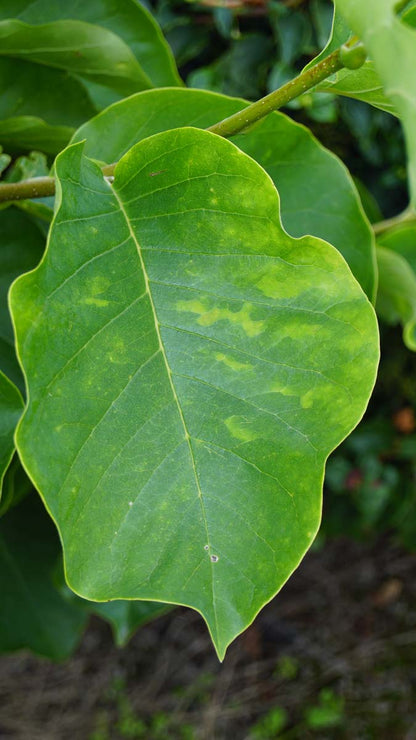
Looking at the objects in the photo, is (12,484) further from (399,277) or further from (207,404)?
(399,277)

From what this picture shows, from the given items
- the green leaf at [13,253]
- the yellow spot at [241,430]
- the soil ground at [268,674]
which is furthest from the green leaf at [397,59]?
the soil ground at [268,674]

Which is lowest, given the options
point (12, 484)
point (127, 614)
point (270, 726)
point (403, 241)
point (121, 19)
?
point (270, 726)

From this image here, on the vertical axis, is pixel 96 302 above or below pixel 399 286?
above

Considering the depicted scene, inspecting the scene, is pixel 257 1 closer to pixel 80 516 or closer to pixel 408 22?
pixel 408 22

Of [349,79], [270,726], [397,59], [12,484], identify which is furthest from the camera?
[270,726]

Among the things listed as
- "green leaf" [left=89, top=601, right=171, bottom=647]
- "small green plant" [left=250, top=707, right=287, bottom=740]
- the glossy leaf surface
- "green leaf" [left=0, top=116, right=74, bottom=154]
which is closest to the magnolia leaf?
the glossy leaf surface

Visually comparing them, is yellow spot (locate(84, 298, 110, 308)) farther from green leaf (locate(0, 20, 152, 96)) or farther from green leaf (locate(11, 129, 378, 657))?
green leaf (locate(0, 20, 152, 96))

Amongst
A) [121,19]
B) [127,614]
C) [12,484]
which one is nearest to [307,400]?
[12,484]

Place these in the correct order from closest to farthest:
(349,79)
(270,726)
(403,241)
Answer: (349,79) → (403,241) → (270,726)

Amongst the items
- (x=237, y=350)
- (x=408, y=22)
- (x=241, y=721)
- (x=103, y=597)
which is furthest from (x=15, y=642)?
(x=241, y=721)
